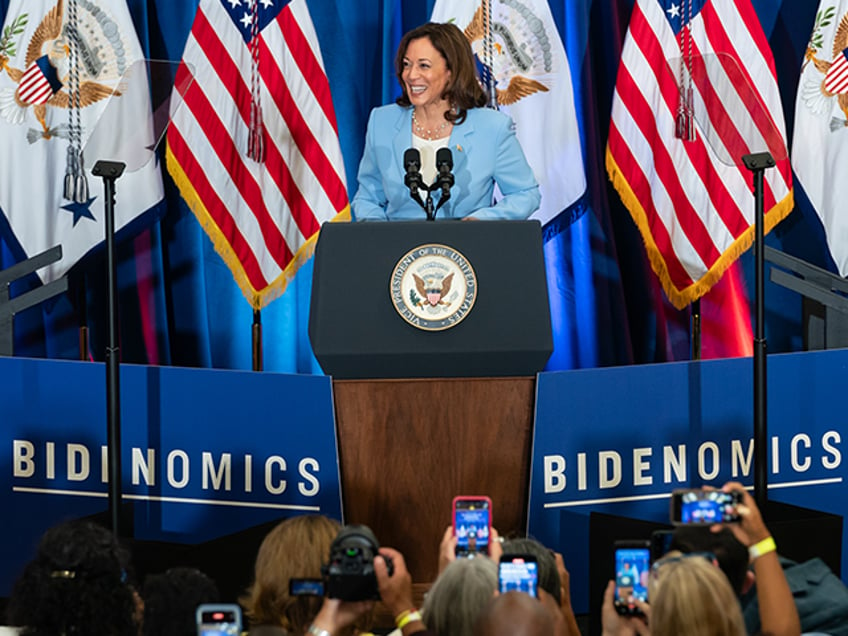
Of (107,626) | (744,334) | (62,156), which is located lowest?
(107,626)

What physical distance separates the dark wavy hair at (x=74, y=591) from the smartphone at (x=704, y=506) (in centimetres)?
109

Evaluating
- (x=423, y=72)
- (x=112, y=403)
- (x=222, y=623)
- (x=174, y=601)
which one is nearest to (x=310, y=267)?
(x=423, y=72)

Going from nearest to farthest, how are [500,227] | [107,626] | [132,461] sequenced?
[107,626], [500,227], [132,461]

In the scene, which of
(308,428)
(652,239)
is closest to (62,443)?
(308,428)

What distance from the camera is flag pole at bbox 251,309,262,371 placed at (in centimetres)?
580

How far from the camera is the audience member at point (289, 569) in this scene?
2709 millimetres

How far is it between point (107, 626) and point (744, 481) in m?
2.42

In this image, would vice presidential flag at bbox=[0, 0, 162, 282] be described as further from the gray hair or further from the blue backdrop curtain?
the gray hair

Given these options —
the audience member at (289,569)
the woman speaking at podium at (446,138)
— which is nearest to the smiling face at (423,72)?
the woman speaking at podium at (446,138)

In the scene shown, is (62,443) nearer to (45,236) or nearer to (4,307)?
(4,307)

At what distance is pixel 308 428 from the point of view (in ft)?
13.5

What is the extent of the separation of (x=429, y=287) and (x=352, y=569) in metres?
1.41

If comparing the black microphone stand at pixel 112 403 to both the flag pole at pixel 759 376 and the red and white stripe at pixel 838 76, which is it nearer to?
the flag pole at pixel 759 376

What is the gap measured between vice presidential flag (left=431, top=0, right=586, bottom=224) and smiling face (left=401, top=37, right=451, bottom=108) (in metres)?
1.57
